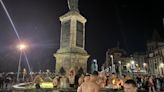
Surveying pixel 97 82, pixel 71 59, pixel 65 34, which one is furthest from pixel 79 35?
pixel 97 82

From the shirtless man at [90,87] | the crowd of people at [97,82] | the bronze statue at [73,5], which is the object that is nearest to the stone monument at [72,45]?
the bronze statue at [73,5]

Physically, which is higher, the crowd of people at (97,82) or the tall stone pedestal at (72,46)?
the tall stone pedestal at (72,46)

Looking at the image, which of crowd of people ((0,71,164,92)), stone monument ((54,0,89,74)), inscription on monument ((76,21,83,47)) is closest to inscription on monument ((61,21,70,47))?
stone monument ((54,0,89,74))

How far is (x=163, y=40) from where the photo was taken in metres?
85.5

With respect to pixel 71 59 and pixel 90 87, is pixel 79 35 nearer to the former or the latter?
pixel 71 59

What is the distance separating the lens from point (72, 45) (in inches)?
A: 952

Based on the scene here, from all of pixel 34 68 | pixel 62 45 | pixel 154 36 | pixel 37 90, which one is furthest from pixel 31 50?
pixel 154 36

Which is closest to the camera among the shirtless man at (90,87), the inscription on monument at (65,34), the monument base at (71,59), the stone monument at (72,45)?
the shirtless man at (90,87)

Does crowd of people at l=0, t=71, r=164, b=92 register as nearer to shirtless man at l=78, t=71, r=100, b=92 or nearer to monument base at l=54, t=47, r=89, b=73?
shirtless man at l=78, t=71, r=100, b=92

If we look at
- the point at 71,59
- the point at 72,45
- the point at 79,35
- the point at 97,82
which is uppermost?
the point at 79,35

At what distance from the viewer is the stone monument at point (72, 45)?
2350 centimetres

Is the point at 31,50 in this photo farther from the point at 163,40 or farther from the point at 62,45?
the point at 163,40

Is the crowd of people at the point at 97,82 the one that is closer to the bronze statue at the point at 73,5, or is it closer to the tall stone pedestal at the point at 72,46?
the tall stone pedestal at the point at 72,46

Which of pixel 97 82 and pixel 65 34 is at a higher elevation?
pixel 65 34
